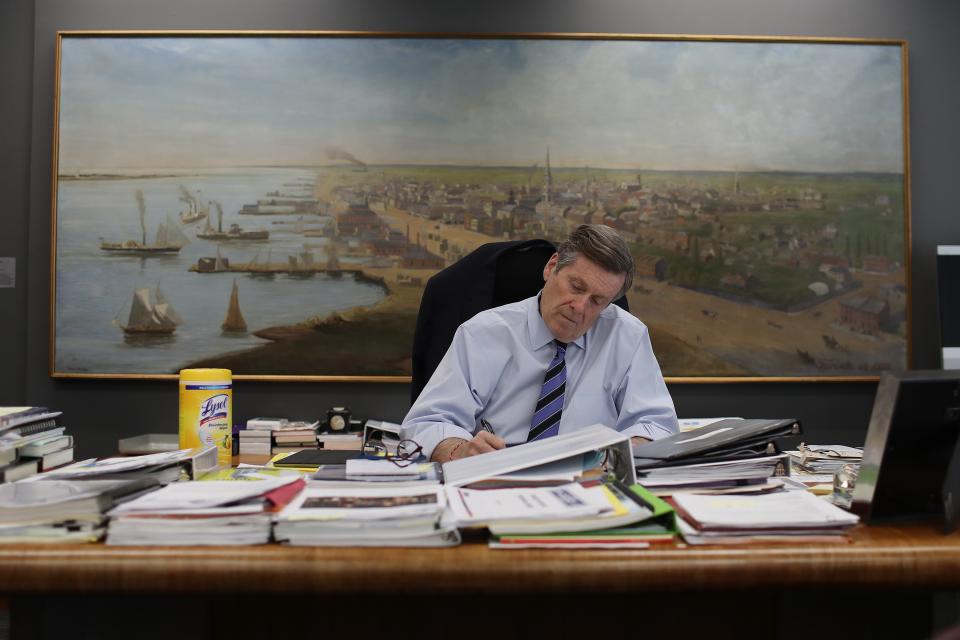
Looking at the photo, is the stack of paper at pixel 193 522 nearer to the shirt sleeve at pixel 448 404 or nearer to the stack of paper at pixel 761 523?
the stack of paper at pixel 761 523

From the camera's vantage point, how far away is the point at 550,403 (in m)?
1.96

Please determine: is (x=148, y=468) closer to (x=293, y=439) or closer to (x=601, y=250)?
(x=601, y=250)

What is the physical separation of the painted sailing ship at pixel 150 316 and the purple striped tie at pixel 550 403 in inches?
65.9

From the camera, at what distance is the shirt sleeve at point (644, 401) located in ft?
6.30

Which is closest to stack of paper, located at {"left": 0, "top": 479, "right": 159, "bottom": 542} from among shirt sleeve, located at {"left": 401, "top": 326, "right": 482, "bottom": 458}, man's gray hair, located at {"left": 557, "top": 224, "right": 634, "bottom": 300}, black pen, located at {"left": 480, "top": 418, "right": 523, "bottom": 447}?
shirt sleeve, located at {"left": 401, "top": 326, "right": 482, "bottom": 458}

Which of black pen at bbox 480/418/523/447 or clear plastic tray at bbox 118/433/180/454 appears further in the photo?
clear plastic tray at bbox 118/433/180/454

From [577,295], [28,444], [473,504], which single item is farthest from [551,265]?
[28,444]

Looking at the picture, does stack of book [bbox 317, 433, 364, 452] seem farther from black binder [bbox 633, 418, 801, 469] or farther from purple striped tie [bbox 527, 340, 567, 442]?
black binder [bbox 633, 418, 801, 469]

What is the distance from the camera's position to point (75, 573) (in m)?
0.91

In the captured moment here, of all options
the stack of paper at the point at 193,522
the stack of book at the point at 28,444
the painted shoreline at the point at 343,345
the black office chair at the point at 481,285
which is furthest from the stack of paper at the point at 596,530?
the painted shoreline at the point at 343,345

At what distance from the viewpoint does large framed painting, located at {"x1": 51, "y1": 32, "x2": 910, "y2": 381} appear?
293cm

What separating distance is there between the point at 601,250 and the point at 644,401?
1.44ft

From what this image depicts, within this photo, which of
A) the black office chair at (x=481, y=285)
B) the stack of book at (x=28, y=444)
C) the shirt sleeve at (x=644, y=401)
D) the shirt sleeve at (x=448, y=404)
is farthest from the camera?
the black office chair at (x=481, y=285)

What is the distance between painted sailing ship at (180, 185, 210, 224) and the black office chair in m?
1.28
